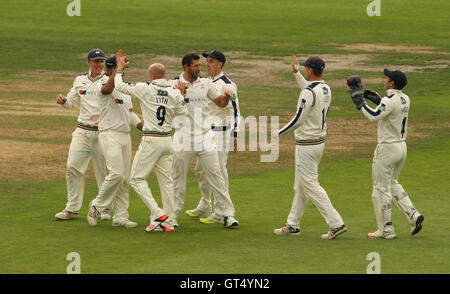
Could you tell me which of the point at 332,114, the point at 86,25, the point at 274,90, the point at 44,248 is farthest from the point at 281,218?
the point at 86,25

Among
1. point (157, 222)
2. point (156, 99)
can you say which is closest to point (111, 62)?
point (156, 99)

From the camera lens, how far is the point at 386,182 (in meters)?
12.0

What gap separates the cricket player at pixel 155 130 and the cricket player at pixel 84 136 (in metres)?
0.95

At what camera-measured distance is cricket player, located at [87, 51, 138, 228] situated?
1254cm

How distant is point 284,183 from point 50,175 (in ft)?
15.2

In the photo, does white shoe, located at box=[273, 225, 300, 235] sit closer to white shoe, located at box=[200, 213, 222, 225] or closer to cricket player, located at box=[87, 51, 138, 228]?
white shoe, located at box=[200, 213, 222, 225]

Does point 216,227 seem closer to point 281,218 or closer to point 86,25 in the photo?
point 281,218

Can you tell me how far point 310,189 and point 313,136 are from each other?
0.75 metres

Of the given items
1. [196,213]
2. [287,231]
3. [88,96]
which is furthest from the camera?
[196,213]

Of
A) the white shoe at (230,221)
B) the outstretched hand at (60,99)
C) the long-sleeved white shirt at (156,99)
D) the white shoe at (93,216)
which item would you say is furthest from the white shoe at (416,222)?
the outstretched hand at (60,99)

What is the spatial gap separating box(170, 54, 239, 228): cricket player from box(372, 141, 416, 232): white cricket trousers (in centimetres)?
220

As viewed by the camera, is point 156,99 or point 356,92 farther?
point 156,99

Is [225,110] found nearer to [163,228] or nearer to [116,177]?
[116,177]

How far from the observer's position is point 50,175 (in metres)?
16.8
